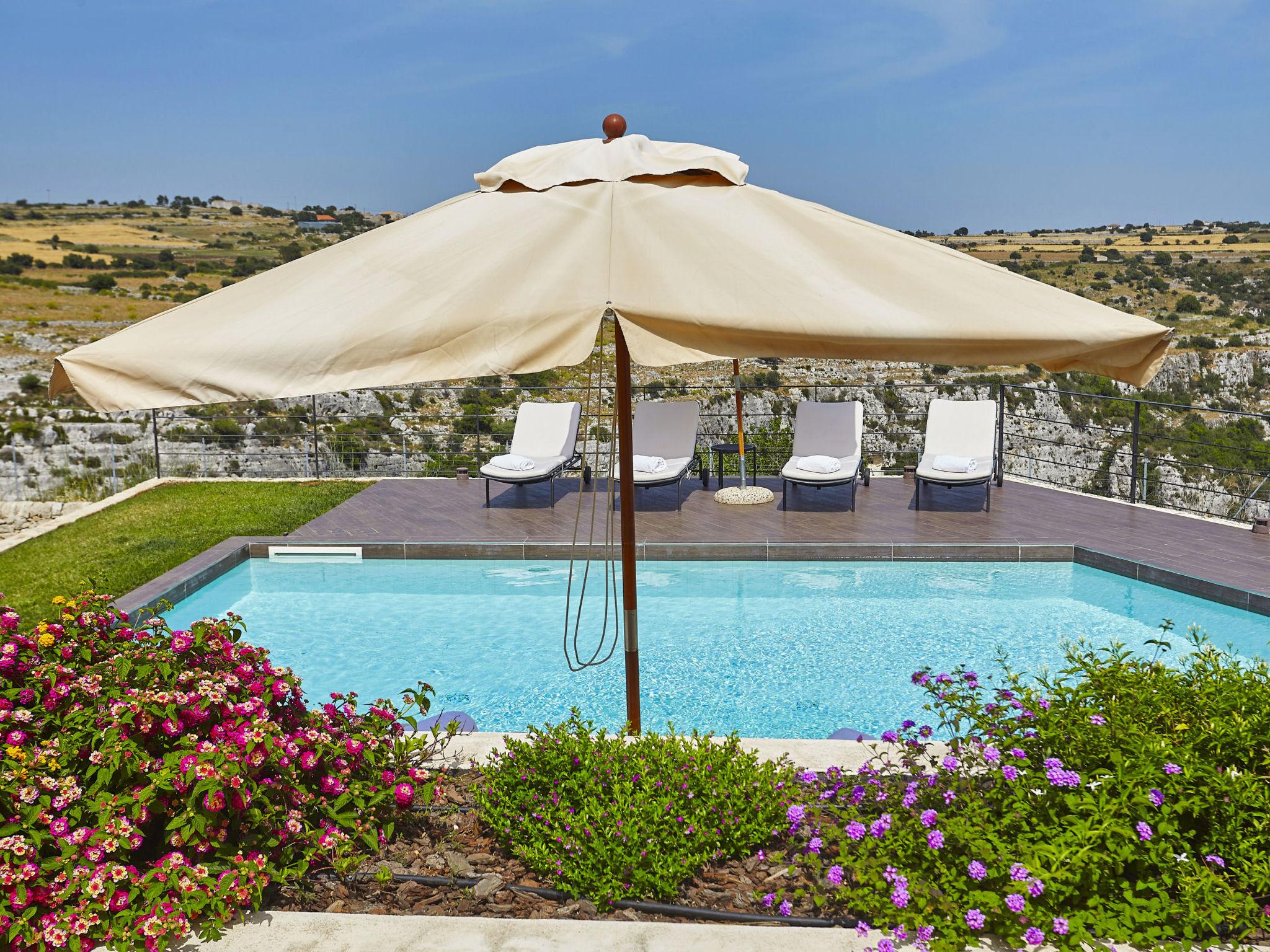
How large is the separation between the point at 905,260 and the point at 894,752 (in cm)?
189

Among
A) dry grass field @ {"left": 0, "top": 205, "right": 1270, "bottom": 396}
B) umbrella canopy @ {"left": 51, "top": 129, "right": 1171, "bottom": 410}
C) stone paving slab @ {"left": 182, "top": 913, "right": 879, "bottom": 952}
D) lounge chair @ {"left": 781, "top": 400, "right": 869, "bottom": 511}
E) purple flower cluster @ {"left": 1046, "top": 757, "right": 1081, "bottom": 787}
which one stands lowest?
stone paving slab @ {"left": 182, "top": 913, "right": 879, "bottom": 952}

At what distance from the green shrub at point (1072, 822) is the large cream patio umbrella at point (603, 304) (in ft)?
3.38

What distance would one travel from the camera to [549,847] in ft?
9.38

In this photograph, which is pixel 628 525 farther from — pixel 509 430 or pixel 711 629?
pixel 509 430

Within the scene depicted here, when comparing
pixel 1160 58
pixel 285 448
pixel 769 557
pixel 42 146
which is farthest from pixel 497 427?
pixel 42 146

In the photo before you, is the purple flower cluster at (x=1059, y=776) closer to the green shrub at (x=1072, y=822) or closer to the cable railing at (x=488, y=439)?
the green shrub at (x=1072, y=822)

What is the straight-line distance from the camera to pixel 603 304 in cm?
266

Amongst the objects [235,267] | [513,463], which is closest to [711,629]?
[513,463]

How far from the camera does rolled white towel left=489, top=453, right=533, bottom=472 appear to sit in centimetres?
980

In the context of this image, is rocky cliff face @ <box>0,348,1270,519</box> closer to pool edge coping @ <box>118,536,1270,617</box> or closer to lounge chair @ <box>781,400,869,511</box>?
lounge chair @ <box>781,400,869,511</box>

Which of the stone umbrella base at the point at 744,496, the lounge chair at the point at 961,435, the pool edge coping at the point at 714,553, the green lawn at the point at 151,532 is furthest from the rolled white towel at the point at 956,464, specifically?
the green lawn at the point at 151,532

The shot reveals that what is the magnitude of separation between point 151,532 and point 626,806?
24.8 ft

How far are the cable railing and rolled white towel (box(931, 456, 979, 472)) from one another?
3067 millimetres

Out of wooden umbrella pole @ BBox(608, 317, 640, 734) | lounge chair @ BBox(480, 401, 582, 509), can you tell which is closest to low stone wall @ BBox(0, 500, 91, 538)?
lounge chair @ BBox(480, 401, 582, 509)
